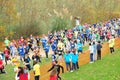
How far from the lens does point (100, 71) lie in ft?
80.9

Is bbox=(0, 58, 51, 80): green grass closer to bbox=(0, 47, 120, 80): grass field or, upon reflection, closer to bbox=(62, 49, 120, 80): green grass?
bbox=(0, 47, 120, 80): grass field

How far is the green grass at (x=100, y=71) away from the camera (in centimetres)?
2298

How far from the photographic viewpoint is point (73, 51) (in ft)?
81.5

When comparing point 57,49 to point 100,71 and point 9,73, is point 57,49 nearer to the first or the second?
point 9,73

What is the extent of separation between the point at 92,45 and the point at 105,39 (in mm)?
12553

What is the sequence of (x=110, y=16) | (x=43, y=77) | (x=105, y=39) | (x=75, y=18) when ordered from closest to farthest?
1. (x=43, y=77)
2. (x=105, y=39)
3. (x=75, y=18)
4. (x=110, y=16)

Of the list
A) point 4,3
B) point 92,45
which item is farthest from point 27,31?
point 92,45

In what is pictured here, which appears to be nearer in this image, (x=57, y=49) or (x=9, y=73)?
(x=9, y=73)

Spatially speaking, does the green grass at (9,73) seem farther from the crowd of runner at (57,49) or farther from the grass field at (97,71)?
the crowd of runner at (57,49)

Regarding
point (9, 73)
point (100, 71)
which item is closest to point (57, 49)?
point (9, 73)

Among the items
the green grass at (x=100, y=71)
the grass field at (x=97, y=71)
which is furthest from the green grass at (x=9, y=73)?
the green grass at (x=100, y=71)

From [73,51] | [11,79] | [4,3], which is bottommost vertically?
[11,79]

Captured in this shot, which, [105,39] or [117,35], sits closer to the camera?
[105,39]

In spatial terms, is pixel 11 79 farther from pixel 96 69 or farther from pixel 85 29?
pixel 85 29
